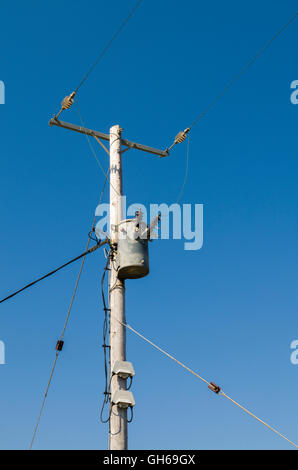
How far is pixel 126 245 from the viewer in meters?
10.7

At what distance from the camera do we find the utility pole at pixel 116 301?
9.30 metres

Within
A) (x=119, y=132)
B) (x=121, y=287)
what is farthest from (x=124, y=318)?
(x=119, y=132)

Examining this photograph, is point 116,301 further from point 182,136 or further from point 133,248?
point 182,136

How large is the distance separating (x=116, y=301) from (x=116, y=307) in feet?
0.38

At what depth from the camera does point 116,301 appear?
10.4 m

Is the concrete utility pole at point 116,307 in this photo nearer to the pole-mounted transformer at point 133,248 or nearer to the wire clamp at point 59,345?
the pole-mounted transformer at point 133,248

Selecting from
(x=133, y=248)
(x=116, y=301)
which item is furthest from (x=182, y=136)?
(x=116, y=301)

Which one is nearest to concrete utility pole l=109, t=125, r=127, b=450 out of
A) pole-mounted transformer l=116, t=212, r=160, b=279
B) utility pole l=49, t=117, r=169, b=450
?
utility pole l=49, t=117, r=169, b=450

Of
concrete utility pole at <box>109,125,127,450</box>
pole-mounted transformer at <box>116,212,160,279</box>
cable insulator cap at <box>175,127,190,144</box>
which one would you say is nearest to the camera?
concrete utility pole at <box>109,125,127,450</box>

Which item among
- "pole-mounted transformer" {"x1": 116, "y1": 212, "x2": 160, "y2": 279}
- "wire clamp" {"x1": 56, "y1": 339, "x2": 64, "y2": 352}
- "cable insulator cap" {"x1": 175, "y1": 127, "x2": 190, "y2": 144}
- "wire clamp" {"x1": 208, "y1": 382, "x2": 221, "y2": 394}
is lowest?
"wire clamp" {"x1": 208, "y1": 382, "x2": 221, "y2": 394}

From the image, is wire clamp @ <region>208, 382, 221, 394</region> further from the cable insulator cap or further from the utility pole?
the cable insulator cap

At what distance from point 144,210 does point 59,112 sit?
276cm

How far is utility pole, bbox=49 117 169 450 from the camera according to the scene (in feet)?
30.5
